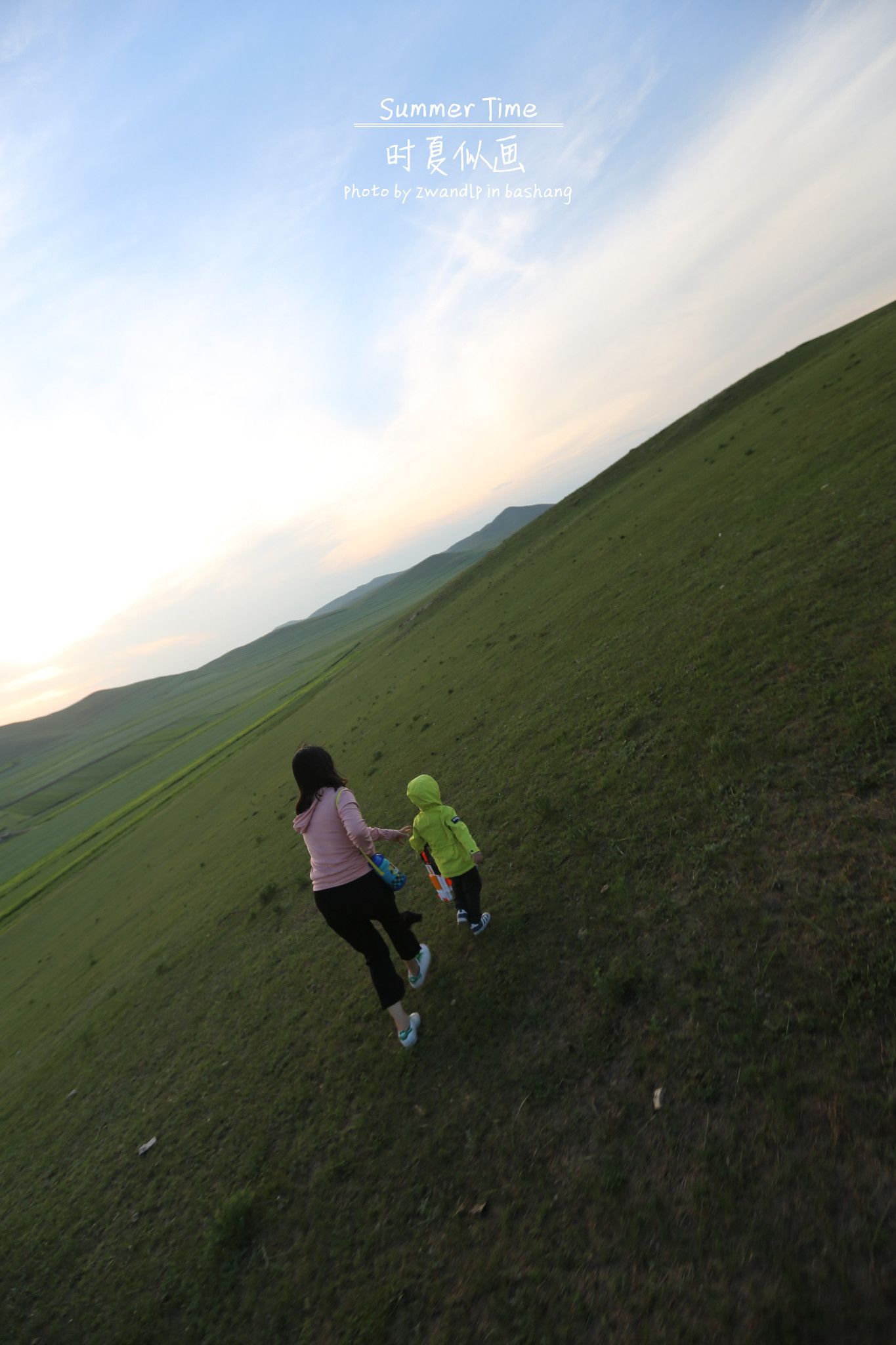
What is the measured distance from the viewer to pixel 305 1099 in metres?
6.96

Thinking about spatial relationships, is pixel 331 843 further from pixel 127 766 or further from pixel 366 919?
pixel 127 766

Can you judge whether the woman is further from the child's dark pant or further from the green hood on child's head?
the child's dark pant

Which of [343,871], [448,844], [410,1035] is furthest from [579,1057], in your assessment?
[343,871]

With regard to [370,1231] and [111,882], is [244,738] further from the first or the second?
[370,1231]

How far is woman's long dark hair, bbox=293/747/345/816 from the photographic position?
641 cm

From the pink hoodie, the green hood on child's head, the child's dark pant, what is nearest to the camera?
the pink hoodie

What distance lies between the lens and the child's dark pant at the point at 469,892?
7453mm

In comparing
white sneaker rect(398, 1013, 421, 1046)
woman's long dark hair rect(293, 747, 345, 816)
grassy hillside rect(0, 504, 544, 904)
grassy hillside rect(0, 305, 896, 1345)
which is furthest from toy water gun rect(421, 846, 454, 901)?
grassy hillside rect(0, 504, 544, 904)

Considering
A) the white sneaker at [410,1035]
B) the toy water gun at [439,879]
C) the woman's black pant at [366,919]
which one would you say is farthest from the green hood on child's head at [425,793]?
the white sneaker at [410,1035]

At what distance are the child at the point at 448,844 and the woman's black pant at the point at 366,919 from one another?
89 centimetres

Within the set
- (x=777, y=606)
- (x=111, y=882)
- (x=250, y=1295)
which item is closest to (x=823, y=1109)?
(x=250, y=1295)

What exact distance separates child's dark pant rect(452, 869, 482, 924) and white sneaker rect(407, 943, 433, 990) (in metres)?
0.71

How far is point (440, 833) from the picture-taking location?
7242mm

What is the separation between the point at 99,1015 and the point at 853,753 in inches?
646
